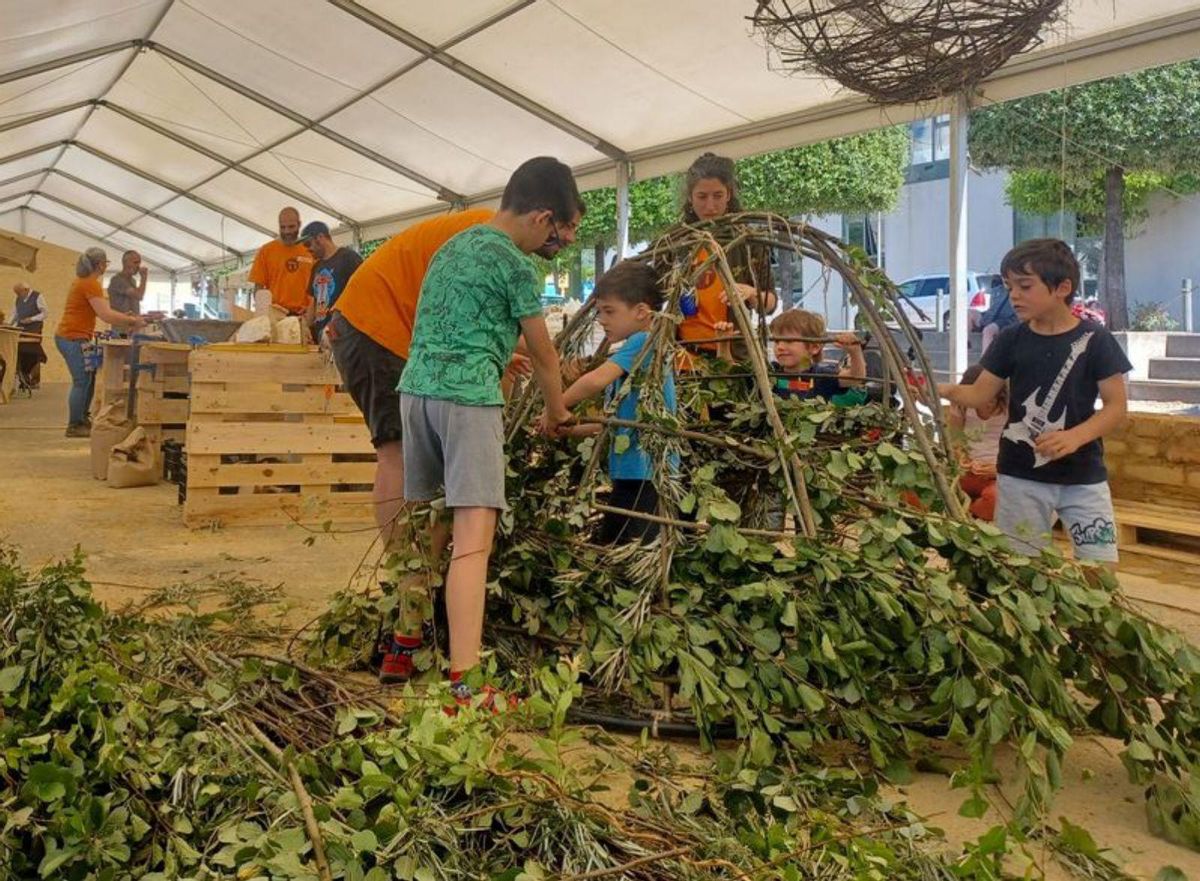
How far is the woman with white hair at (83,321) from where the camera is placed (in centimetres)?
972

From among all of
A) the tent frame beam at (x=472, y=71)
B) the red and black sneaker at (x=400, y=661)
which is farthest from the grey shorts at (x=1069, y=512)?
the tent frame beam at (x=472, y=71)

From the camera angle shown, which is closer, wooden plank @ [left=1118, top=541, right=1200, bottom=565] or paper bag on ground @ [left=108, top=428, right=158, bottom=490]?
wooden plank @ [left=1118, top=541, right=1200, bottom=565]

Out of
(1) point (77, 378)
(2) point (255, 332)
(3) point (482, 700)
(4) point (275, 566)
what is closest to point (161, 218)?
(1) point (77, 378)

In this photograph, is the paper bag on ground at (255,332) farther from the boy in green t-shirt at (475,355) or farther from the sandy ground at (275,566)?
the boy in green t-shirt at (475,355)

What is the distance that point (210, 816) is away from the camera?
2.00 metres

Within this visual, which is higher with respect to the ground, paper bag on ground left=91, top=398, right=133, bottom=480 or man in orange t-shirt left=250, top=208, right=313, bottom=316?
man in orange t-shirt left=250, top=208, right=313, bottom=316

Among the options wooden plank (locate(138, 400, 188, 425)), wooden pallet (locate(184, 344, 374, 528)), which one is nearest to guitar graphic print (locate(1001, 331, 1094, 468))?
wooden pallet (locate(184, 344, 374, 528))

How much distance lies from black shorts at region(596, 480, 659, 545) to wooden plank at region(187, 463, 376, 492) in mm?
3065

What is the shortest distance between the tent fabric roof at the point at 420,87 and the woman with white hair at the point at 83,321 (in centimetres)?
222

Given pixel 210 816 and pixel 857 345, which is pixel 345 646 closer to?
pixel 210 816

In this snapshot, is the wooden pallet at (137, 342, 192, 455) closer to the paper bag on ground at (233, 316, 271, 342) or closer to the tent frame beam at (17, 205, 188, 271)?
the paper bag on ground at (233, 316, 271, 342)

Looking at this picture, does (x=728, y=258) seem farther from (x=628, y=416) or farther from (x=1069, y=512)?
(x=1069, y=512)

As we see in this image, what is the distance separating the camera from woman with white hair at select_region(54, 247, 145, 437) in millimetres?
9719

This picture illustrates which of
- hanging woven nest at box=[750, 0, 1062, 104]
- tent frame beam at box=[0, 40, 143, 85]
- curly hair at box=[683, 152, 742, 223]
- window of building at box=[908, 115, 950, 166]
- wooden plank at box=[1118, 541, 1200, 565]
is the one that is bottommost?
wooden plank at box=[1118, 541, 1200, 565]
